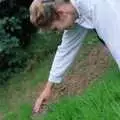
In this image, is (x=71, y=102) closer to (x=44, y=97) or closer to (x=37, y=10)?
(x=44, y=97)

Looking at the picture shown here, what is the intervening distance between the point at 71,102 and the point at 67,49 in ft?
1.81

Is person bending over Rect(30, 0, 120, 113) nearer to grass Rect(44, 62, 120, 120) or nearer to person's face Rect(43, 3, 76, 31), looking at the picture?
person's face Rect(43, 3, 76, 31)

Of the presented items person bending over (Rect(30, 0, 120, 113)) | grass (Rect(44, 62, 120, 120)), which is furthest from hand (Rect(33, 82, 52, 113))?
person bending over (Rect(30, 0, 120, 113))

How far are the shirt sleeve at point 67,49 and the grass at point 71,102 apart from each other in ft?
Answer: 1.00

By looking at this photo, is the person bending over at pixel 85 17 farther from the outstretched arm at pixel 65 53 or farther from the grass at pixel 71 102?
the grass at pixel 71 102

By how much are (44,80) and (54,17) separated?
2960 millimetres

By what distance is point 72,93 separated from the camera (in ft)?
21.2

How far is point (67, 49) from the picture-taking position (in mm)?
5109

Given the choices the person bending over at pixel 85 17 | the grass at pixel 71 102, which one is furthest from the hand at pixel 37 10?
the grass at pixel 71 102

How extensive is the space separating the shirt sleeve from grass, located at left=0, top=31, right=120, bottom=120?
1.00 ft

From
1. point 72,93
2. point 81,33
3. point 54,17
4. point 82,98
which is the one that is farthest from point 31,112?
point 54,17

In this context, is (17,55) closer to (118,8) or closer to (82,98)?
(82,98)

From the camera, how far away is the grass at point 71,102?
491 cm

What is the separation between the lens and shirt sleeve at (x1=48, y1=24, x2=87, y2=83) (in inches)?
198
